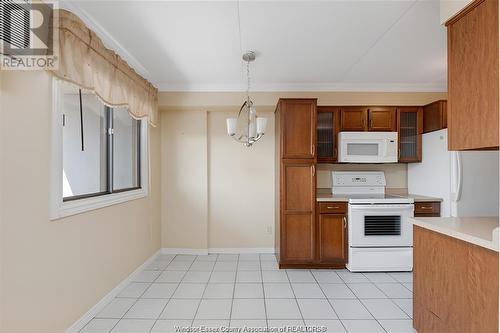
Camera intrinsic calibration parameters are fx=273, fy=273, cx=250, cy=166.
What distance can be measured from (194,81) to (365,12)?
2.36 meters

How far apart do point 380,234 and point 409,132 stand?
5.03 feet

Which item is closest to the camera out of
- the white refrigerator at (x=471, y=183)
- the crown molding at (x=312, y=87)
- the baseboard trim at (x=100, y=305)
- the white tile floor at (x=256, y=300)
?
the baseboard trim at (x=100, y=305)

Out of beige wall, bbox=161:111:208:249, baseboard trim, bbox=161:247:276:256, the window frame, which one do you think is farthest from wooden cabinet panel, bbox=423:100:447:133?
the window frame

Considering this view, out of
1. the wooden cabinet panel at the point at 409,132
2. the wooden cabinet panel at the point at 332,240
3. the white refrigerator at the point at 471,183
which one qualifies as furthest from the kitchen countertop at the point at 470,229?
the wooden cabinet panel at the point at 409,132

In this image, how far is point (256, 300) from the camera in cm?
266

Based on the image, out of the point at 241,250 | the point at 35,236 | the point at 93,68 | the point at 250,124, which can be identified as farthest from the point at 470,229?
the point at 241,250

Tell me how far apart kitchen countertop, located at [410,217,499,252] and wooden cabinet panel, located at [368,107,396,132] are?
2027mm

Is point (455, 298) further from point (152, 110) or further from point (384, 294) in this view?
point (152, 110)

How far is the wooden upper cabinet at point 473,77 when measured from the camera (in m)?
1.49

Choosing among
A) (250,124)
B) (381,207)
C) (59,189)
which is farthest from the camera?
(381,207)

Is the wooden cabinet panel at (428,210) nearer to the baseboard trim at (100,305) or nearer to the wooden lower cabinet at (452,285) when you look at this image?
the wooden lower cabinet at (452,285)

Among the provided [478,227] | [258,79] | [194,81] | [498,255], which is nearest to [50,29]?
[194,81]

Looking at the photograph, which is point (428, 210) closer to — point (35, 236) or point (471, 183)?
point (471, 183)

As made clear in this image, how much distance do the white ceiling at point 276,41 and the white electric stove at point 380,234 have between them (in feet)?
5.50
